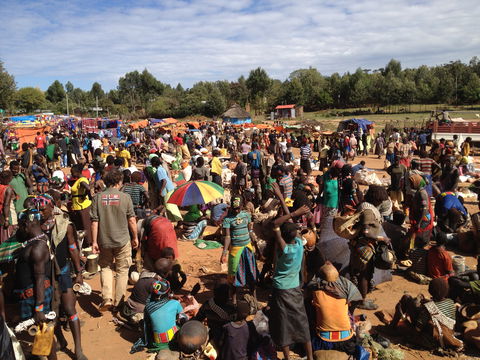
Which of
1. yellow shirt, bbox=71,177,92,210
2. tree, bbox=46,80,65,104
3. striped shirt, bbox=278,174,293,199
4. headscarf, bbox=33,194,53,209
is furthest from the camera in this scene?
tree, bbox=46,80,65,104

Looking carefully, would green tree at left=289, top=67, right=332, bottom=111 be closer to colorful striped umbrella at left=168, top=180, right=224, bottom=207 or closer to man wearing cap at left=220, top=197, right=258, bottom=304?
colorful striped umbrella at left=168, top=180, right=224, bottom=207

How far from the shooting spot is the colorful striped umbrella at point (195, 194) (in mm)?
6918

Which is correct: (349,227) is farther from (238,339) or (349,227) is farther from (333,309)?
(238,339)

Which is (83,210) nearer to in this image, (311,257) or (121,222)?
(121,222)

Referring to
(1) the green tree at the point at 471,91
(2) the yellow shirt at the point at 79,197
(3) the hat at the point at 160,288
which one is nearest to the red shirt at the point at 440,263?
(3) the hat at the point at 160,288

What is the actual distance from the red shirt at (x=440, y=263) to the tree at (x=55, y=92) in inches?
4633

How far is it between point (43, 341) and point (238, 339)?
176 cm

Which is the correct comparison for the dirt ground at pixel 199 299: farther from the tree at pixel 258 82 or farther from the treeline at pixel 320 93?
the tree at pixel 258 82

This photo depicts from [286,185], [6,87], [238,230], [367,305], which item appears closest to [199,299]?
[238,230]

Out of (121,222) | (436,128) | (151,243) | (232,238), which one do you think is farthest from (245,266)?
(436,128)

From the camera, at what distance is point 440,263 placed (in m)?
5.72

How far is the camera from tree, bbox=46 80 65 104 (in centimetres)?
10825

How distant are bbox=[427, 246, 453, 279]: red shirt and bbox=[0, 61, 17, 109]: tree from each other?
127ft


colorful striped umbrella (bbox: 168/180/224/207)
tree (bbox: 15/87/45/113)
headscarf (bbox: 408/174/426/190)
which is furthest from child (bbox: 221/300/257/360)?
tree (bbox: 15/87/45/113)
